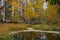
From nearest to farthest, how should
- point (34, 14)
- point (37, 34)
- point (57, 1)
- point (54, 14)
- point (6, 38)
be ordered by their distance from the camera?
point (57, 1) → point (6, 38) → point (37, 34) → point (54, 14) → point (34, 14)

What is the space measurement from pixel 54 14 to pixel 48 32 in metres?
1.44

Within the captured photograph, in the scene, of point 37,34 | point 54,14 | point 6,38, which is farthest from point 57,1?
point 54,14

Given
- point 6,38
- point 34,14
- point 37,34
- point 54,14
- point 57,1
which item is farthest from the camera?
point 34,14

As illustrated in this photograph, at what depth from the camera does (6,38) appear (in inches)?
214

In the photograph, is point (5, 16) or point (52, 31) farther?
point (5, 16)

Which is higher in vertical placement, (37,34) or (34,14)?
(34,14)

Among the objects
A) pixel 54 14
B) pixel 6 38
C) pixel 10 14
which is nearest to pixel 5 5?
pixel 10 14

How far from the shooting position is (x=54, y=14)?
29.2 feet

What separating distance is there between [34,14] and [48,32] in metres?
2.17

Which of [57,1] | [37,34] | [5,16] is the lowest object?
[37,34]

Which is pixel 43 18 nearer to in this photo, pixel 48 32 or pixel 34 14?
pixel 34 14

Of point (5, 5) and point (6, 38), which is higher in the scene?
point (5, 5)

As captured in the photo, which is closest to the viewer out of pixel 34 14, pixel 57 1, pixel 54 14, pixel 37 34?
pixel 57 1

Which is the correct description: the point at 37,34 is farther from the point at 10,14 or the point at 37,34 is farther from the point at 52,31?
the point at 10,14
